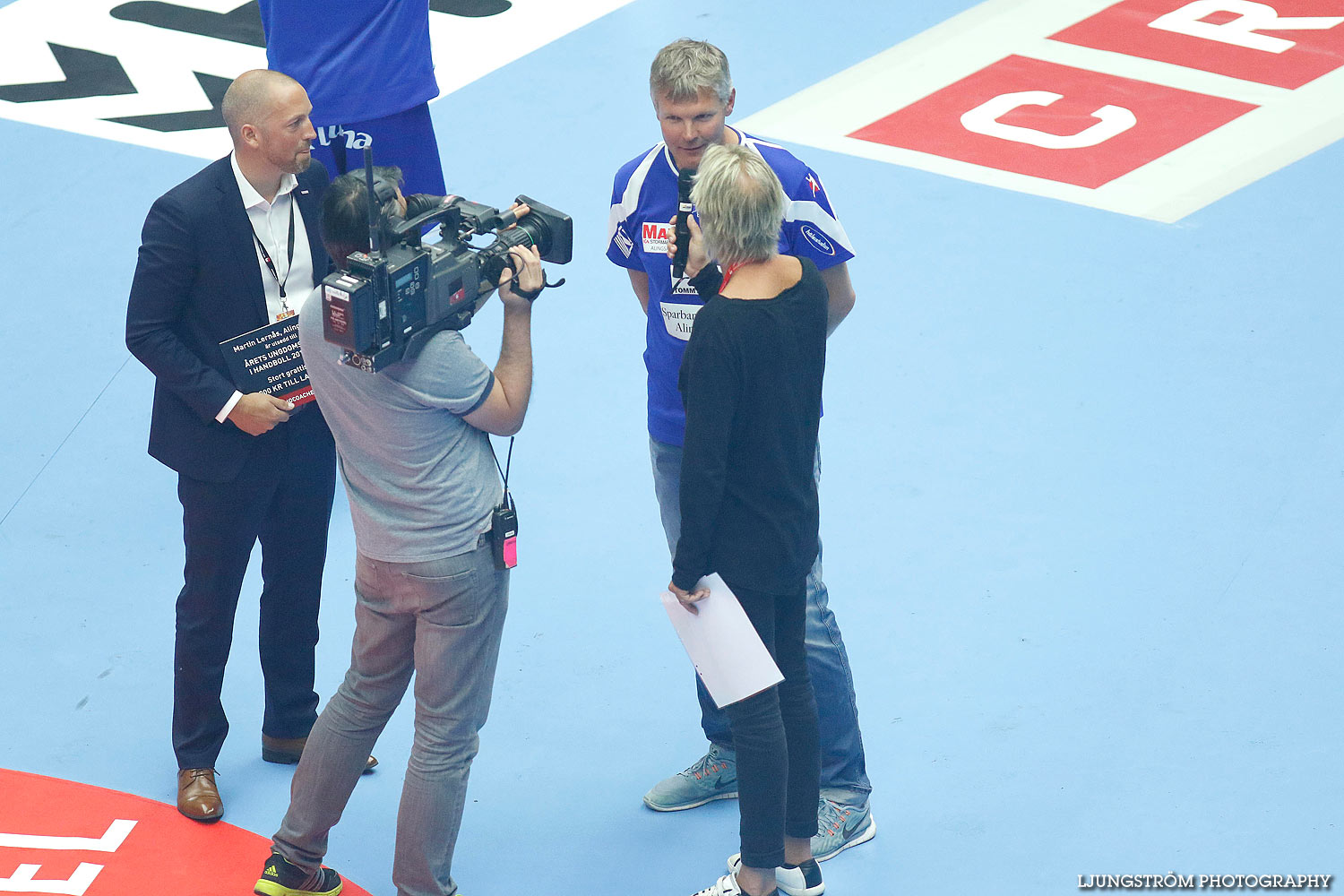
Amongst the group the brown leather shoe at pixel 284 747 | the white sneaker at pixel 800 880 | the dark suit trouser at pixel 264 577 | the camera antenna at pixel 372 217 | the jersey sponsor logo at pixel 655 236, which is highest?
the camera antenna at pixel 372 217

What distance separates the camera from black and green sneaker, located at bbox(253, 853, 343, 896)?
12.2ft

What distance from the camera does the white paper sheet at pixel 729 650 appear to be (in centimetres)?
342

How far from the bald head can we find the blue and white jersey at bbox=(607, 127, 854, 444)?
816mm

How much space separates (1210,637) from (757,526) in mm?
1678

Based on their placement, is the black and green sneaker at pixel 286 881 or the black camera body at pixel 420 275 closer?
the black camera body at pixel 420 275

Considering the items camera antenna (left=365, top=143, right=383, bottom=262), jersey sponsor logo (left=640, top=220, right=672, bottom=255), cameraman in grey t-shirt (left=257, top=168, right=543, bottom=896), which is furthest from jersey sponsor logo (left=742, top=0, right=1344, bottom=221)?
camera antenna (left=365, top=143, right=383, bottom=262)

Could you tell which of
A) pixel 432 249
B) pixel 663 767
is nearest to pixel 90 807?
pixel 663 767

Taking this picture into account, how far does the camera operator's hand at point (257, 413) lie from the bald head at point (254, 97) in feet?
2.01

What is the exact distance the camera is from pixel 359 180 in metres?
3.22

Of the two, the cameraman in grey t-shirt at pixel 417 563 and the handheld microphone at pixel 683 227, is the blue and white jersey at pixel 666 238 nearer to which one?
the handheld microphone at pixel 683 227

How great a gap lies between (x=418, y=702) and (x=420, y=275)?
969 millimetres

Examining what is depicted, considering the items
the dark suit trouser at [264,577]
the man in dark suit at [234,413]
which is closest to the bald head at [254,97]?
the man in dark suit at [234,413]

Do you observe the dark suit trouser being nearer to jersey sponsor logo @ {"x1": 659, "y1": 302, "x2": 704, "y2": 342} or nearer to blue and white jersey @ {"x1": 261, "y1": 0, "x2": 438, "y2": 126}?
jersey sponsor logo @ {"x1": 659, "y1": 302, "x2": 704, "y2": 342}

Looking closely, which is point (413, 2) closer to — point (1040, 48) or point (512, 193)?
point (512, 193)
